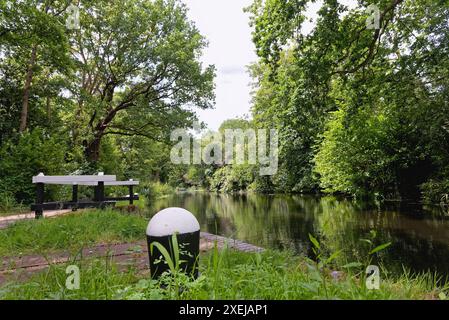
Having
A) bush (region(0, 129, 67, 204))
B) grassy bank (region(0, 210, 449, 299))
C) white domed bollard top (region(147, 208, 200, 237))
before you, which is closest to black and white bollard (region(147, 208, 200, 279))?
Answer: white domed bollard top (region(147, 208, 200, 237))

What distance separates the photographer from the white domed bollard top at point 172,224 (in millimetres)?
2324

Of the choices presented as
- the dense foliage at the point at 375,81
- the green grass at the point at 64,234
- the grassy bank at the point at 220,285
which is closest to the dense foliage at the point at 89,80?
the green grass at the point at 64,234

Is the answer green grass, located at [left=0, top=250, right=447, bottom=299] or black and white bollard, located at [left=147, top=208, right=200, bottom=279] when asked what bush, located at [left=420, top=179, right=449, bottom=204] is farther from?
black and white bollard, located at [left=147, top=208, right=200, bottom=279]

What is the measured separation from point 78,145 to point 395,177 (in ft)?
50.4

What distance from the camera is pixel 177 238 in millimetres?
2309

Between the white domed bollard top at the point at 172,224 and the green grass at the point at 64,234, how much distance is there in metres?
1.99

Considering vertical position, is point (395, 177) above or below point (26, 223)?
above

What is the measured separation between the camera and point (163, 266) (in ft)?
7.54

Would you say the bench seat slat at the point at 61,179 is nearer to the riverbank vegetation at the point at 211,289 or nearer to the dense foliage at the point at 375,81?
the riverbank vegetation at the point at 211,289

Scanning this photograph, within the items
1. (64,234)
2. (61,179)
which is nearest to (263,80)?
(61,179)

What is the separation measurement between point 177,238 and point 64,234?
10.0 ft

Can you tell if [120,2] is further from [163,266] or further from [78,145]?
[163,266]
